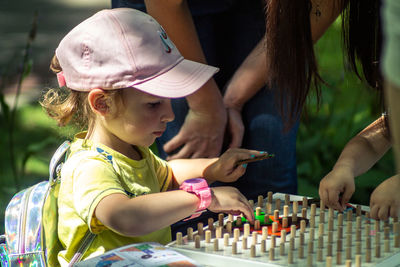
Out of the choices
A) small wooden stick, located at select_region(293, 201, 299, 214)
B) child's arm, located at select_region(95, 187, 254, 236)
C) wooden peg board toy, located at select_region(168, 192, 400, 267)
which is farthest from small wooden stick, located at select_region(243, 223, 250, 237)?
small wooden stick, located at select_region(293, 201, 299, 214)

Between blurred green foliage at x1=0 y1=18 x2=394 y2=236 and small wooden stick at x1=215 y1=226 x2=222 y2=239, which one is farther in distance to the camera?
blurred green foliage at x1=0 y1=18 x2=394 y2=236

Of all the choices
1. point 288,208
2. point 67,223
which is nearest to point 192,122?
point 288,208

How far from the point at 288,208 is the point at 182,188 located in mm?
327

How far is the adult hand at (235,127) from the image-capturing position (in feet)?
7.64

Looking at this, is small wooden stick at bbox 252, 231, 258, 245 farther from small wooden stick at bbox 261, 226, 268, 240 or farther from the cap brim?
the cap brim

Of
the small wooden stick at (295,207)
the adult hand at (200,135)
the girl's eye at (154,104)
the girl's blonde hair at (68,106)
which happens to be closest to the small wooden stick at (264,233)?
the small wooden stick at (295,207)

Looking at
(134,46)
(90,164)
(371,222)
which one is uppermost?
(134,46)

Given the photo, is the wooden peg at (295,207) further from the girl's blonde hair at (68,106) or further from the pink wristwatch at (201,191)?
the girl's blonde hair at (68,106)

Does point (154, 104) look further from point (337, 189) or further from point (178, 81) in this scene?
point (337, 189)

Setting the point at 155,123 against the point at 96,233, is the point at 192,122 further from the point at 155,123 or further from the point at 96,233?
the point at 96,233

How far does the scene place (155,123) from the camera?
1724 mm

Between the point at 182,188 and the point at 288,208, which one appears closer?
the point at 182,188

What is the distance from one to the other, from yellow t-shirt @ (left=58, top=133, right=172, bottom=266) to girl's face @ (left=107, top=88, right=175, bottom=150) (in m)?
0.06

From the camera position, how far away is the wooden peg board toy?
4.67ft
